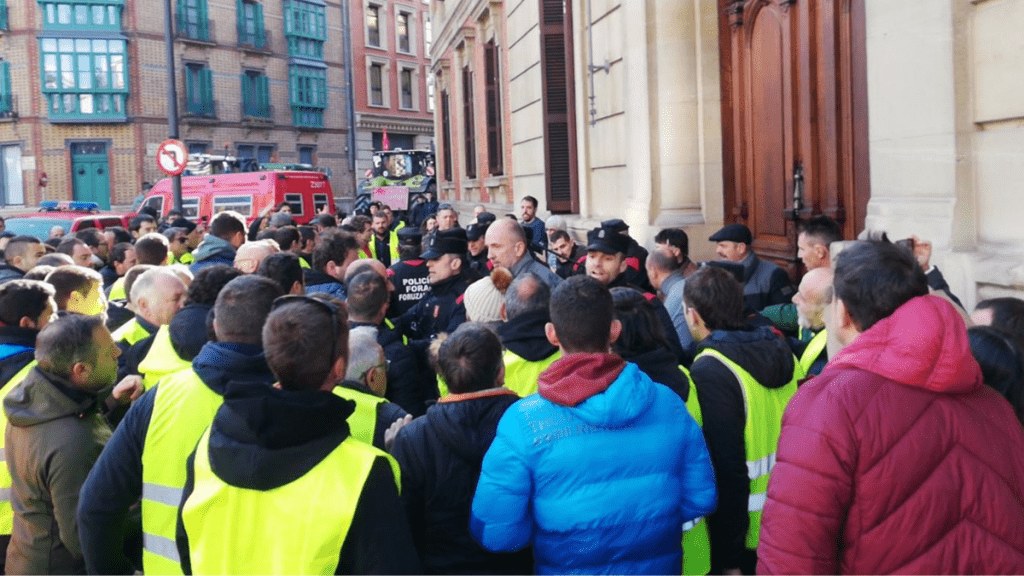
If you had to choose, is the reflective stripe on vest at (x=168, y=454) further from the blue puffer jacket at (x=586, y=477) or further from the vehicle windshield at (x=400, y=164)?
the vehicle windshield at (x=400, y=164)

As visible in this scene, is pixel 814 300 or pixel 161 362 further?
pixel 814 300

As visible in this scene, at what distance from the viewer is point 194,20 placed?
40.3 metres

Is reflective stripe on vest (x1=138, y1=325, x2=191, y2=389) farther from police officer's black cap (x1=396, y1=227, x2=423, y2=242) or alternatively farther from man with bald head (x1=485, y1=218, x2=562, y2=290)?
police officer's black cap (x1=396, y1=227, x2=423, y2=242)

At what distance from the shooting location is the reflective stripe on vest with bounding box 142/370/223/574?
10.3 feet

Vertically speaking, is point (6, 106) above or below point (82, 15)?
below

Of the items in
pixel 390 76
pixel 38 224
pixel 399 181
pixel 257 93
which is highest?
pixel 390 76

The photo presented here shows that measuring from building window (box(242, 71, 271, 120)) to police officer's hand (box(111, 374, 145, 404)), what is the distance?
134 ft

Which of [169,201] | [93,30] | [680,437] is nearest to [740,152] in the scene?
[680,437]

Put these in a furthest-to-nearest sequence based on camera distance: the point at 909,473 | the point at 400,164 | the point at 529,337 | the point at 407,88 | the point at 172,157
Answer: the point at 407,88 → the point at 400,164 → the point at 172,157 → the point at 529,337 → the point at 909,473

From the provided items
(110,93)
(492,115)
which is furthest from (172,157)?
(110,93)

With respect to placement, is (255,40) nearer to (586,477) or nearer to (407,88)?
(407,88)

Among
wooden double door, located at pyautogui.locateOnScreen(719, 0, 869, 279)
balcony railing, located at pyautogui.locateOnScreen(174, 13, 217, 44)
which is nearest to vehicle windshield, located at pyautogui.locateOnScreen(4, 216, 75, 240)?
wooden double door, located at pyautogui.locateOnScreen(719, 0, 869, 279)

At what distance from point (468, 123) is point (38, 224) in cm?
923

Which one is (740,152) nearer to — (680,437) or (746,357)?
(746,357)
